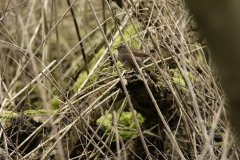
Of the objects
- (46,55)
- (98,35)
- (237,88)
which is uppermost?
(237,88)

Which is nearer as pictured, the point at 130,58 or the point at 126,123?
the point at 130,58

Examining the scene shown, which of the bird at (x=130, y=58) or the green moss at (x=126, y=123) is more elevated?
the bird at (x=130, y=58)

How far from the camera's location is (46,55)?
4.44 meters

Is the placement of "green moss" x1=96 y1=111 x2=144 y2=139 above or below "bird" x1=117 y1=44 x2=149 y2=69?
below

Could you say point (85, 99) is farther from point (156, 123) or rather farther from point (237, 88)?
point (237, 88)

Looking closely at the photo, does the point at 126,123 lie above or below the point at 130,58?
below

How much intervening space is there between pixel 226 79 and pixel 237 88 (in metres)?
0.03

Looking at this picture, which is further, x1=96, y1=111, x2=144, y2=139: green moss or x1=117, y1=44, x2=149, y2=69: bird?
x1=96, y1=111, x2=144, y2=139: green moss

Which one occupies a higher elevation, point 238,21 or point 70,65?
→ point 238,21

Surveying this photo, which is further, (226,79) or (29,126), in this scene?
(29,126)

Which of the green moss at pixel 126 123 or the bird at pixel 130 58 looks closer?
the bird at pixel 130 58

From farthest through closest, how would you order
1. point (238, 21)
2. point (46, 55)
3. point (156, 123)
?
point (46, 55) < point (156, 123) < point (238, 21)

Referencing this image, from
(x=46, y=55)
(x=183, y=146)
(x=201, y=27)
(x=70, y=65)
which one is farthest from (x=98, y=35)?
(x=201, y=27)

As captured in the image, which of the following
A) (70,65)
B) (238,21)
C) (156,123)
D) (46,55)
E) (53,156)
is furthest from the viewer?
(70,65)
